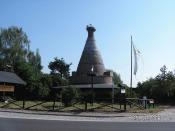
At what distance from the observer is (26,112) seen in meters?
27.5

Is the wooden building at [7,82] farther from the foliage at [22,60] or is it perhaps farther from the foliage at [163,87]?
the foliage at [163,87]

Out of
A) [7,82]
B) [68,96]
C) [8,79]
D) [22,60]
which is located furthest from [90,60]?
[68,96]

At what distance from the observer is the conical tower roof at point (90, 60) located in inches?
2617

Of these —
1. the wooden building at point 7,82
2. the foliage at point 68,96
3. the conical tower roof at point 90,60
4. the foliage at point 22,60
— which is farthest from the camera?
the conical tower roof at point 90,60

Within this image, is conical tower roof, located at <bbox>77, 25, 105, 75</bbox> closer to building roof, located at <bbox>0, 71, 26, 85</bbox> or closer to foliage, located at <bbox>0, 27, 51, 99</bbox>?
foliage, located at <bbox>0, 27, 51, 99</bbox>

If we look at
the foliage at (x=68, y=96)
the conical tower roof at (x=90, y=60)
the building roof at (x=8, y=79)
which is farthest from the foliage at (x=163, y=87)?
the foliage at (x=68, y=96)

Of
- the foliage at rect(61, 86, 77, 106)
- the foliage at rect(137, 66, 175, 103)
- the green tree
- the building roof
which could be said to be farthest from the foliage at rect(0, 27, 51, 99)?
the foliage at rect(61, 86, 77, 106)

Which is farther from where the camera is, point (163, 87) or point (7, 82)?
point (163, 87)

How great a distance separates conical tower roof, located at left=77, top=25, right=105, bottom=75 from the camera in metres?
66.5

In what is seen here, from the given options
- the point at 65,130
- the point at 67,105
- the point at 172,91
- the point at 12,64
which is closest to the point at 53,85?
the point at 12,64

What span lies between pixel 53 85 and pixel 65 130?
2056 inches

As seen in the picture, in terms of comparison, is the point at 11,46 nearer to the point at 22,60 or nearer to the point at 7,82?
the point at 22,60

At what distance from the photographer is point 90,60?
2621 inches

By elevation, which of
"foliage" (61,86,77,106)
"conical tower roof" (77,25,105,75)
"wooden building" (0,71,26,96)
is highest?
"conical tower roof" (77,25,105,75)
